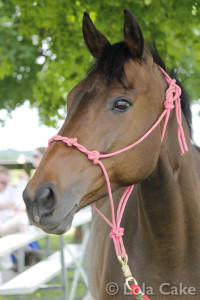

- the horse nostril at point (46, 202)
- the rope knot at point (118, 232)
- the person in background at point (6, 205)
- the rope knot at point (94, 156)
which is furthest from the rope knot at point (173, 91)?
the person in background at point (6, 205)

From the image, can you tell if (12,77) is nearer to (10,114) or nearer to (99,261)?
(10,114)

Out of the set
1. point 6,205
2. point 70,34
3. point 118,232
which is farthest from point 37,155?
point 118,232

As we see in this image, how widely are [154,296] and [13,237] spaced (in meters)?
2.38

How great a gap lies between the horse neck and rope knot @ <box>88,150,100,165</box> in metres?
0.42

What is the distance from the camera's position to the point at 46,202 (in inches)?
78.5

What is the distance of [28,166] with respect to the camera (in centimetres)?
1192

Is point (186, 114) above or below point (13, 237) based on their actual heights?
above

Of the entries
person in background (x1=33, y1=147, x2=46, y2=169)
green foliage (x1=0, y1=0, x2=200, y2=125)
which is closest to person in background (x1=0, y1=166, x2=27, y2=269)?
person in background (x1=33, y1=147, x2=46, y2=169)

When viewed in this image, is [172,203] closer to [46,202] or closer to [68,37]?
[46,202]

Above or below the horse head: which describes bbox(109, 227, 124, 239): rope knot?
below

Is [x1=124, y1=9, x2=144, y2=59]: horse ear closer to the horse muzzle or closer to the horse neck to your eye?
the horse neck

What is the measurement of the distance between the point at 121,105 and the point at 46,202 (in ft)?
2.16

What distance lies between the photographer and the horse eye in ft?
7.35

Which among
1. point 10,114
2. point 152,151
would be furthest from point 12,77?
point 152,151
